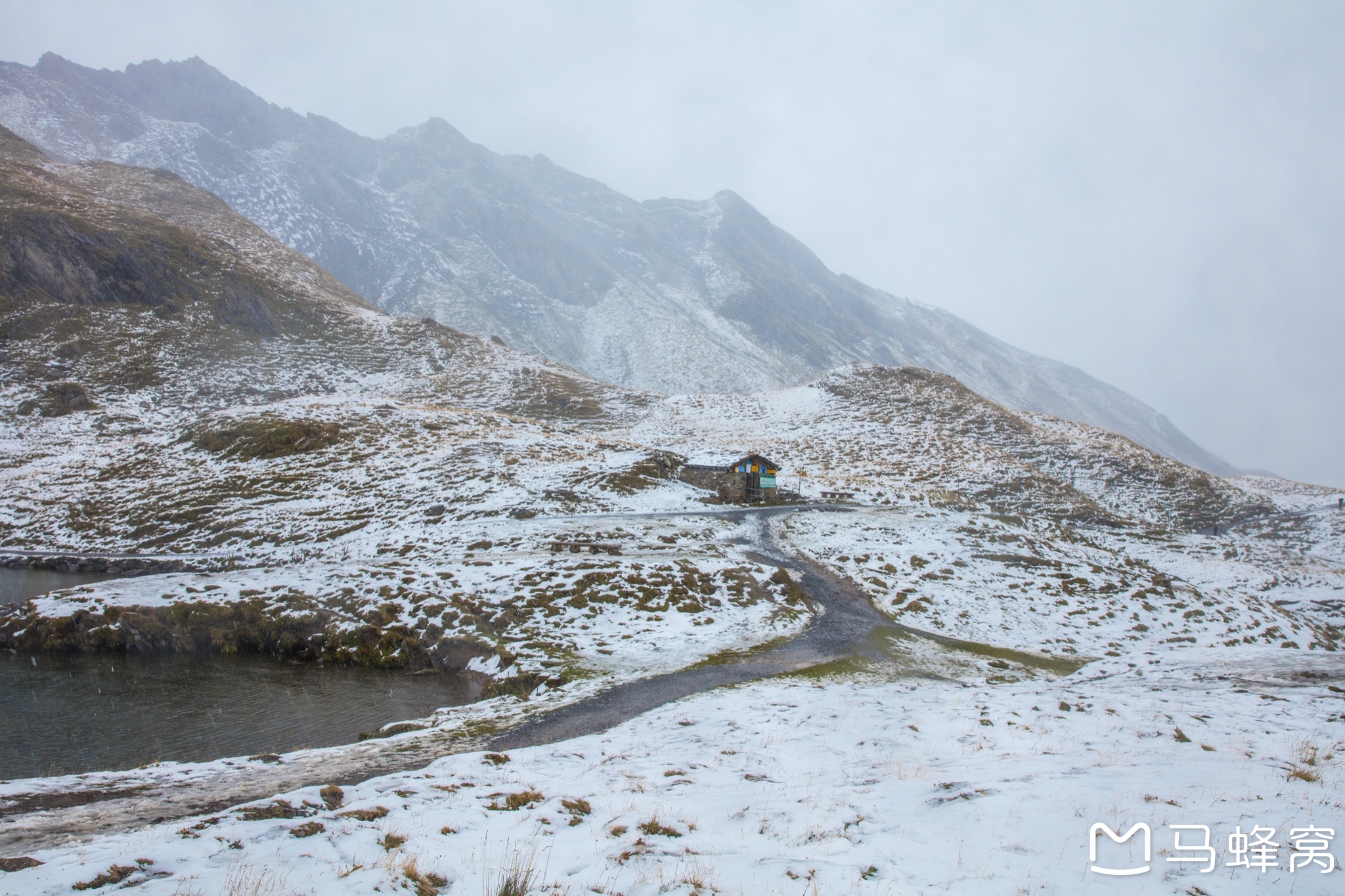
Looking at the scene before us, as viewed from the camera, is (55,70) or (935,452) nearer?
(935,452)

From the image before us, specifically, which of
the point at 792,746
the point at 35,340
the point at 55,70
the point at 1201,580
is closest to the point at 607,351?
the point at 35,340

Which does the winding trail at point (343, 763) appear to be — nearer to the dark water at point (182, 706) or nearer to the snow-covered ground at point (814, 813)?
the snow-covered ground at point (814, 813)

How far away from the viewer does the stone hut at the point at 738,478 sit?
138ft

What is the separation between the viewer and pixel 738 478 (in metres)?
42.8

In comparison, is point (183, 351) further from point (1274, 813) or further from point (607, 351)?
point (607, 351)

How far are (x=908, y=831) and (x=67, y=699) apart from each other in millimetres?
19521

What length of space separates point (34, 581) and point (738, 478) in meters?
37.1

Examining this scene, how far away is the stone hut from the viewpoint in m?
42.2

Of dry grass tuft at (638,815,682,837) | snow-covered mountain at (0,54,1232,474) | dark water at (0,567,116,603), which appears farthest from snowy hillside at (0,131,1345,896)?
snow-covered mountain at (0,54,1232,474)

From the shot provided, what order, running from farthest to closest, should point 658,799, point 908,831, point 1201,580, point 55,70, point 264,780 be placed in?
point 55,70 → point 1201,580 → point 264,780 → point 658,799 → point 908,831

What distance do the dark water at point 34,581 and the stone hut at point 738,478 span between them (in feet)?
105

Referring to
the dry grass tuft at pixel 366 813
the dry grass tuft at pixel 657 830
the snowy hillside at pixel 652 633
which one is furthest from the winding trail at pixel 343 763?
the dry grass tuft at pixel 657 830

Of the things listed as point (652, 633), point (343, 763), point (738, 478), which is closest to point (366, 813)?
point (343, 763)

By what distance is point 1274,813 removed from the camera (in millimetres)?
6184
